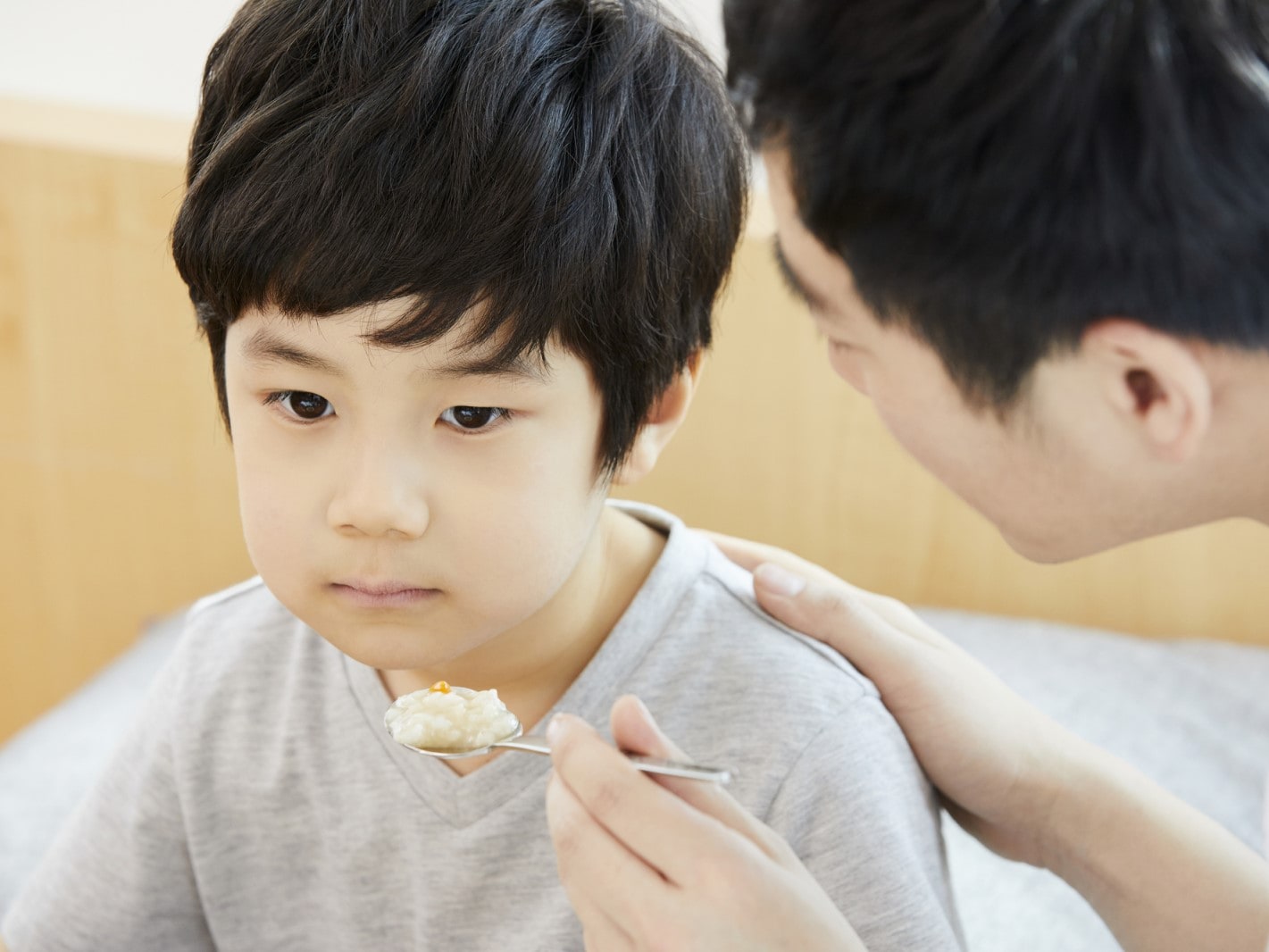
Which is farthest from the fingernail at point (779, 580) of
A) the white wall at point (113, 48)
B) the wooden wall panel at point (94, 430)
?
the white wall at point (113, 48)

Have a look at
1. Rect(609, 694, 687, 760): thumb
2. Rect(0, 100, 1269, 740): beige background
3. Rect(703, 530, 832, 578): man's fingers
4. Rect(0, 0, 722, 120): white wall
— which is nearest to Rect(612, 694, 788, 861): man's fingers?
Rect(609, 694, 687, 760): thumb

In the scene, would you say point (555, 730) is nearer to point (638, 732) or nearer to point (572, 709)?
point (638, 732)

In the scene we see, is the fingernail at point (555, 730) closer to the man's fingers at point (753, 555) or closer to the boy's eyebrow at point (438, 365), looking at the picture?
the boy's eyebrow at point (438, 365)

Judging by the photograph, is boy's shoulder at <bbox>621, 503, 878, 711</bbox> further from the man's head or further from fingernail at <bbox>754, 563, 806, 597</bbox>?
the man's head

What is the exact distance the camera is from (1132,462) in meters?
0.56

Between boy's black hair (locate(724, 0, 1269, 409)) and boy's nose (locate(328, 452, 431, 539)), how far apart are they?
252 mm

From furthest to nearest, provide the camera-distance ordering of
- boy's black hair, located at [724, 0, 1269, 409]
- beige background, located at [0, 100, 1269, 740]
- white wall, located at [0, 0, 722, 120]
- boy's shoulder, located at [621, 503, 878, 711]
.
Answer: white wall, located at [0, 0, 722, 120], beige background, located at [0, 100, 1269, 740], boy's shoulder, located at [621, 503, 878, 711], boy's black hair, located at [724, 0, 1269, 409]

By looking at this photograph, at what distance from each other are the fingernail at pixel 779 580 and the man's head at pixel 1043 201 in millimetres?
245

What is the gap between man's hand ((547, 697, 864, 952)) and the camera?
0.54m

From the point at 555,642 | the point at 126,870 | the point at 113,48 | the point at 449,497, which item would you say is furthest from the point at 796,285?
the point at 113,48

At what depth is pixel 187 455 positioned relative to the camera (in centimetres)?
165

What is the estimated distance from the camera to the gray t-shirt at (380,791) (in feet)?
2.51

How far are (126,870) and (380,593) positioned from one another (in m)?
0.31

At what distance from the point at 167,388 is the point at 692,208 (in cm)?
105
